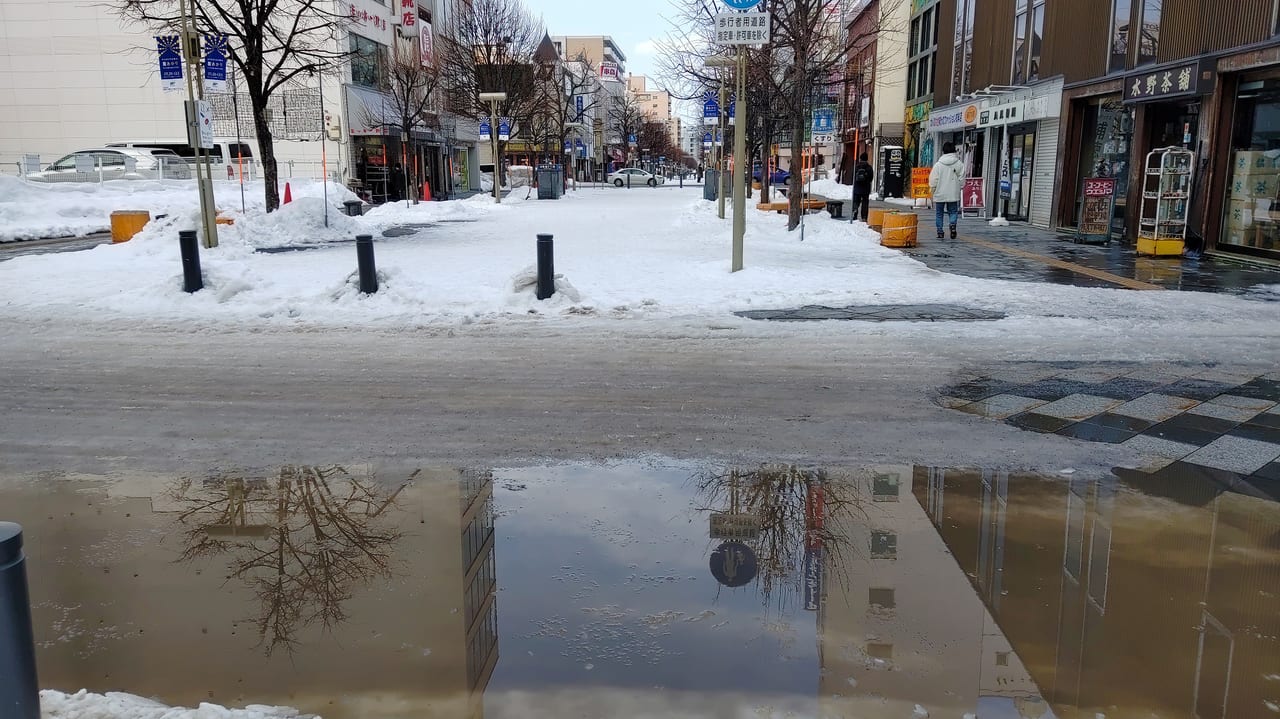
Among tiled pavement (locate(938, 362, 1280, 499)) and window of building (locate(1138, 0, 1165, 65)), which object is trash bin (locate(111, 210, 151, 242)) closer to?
tiled pavement (locate(938, 362, 1280, 499))

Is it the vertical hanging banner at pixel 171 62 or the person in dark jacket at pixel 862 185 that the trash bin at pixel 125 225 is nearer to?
the vertical hanging banner at pixel 171 62

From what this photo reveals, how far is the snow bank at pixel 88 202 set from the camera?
926 inches

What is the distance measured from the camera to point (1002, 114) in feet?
86.2


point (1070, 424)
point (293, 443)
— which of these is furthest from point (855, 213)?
point (293, 443)

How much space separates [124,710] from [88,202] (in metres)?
28.0

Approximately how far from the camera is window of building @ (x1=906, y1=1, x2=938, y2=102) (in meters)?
37.2

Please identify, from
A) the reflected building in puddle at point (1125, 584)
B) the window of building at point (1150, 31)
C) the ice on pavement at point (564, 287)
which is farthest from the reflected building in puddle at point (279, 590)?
the window of building at point (1150, 31)

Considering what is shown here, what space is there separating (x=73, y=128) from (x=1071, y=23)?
4088 centimetres

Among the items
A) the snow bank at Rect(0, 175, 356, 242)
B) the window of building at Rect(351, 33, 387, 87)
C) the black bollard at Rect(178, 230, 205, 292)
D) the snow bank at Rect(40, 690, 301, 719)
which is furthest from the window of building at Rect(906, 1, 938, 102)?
the snow bank at Rect(40, 690, 301, 719)

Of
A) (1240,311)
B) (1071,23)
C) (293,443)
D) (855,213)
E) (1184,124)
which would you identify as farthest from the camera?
(855,213)

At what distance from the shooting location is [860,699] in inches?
131

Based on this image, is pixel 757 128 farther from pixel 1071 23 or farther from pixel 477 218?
pixel 1071 23

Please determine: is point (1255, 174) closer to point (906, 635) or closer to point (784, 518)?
point (784, 518)

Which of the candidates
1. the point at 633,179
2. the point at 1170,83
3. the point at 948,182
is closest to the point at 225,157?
the point at 948,182
